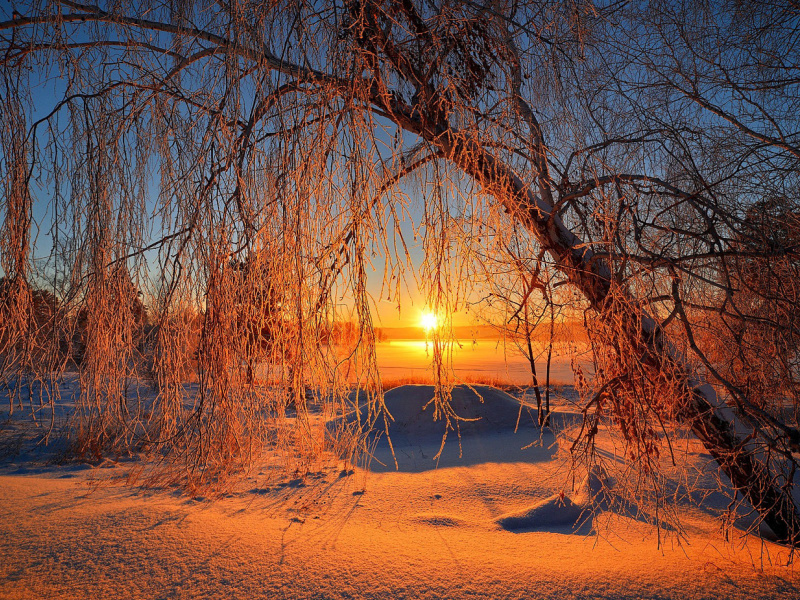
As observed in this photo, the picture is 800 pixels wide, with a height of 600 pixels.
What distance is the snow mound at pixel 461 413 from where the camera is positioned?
6215 millimetres

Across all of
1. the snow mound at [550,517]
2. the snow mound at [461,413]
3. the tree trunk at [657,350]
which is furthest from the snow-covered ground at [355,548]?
the snow mound at [461,413]

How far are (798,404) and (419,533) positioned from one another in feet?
7.11

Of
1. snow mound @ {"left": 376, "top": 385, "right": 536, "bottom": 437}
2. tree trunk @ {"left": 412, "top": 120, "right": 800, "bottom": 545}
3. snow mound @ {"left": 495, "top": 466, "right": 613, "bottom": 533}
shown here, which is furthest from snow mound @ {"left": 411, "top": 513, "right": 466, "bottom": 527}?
snow mound @ {"left": 376, "top": 385, "right": 536, "bottom": 437}

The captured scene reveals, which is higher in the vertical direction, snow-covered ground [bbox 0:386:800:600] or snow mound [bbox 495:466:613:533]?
snow-covered ground [bbox 0:386:800:600]

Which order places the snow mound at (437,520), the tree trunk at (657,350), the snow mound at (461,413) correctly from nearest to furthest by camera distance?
the tree trunk at (657,350), the snow mound at (437,520), the snow mound at (461,413)

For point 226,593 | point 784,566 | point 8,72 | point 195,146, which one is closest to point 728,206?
point 784,566

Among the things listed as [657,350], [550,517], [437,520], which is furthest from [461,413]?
[657,350]

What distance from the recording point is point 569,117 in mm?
2713

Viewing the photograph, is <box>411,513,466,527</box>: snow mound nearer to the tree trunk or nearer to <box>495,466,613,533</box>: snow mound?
<box>495,466,613,533</box>: snow mound

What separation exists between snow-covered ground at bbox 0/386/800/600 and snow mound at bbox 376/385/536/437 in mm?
2801

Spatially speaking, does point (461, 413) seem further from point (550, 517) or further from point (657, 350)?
point (657, 350)

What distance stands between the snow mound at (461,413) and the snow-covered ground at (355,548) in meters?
2.80

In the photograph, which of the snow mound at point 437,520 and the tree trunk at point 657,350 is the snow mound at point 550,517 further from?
the tree trunk at point 657,350

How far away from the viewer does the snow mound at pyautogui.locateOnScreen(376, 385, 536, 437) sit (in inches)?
245
